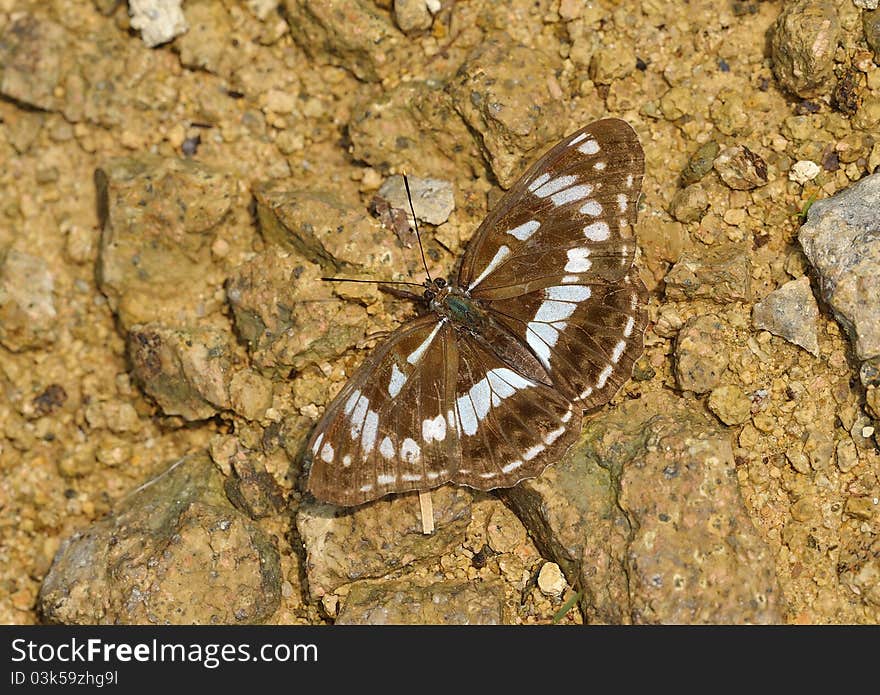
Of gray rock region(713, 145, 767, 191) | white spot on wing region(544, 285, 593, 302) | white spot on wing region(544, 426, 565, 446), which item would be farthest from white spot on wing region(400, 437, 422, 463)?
gray rock region(713, 145, 767, 191)

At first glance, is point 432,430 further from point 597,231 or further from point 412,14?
point 412,14

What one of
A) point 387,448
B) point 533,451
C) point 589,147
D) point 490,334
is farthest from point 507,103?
point 387,448

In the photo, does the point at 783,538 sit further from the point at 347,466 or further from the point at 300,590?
the point at 300,590

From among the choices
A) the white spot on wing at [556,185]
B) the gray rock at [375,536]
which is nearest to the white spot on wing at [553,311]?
the white spot on wing at [556,185]

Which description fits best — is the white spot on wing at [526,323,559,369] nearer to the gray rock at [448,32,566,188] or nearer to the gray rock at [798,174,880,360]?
the gray rock at [448,32,566,188]

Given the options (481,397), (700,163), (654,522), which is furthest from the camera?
(700,163)
